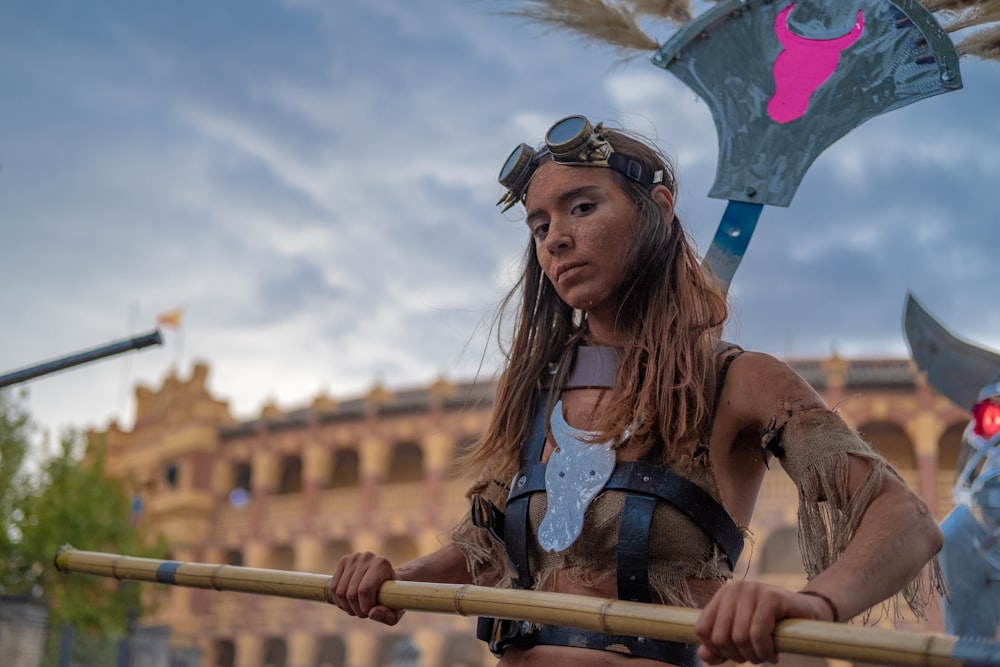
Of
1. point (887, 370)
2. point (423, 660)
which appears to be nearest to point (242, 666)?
point (423, 660)

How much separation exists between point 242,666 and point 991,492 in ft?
→ 122

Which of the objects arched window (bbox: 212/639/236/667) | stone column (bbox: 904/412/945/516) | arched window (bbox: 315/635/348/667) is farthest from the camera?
arched window (bbox: 212/639/236/667)

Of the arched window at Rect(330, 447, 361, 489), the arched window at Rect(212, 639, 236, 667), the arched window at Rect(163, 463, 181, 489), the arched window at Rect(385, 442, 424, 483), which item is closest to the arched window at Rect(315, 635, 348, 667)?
the arched window at Rect(212, 639, 236, 667)

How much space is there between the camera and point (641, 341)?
9.72 ft

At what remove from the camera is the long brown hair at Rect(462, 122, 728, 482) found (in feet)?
9.13

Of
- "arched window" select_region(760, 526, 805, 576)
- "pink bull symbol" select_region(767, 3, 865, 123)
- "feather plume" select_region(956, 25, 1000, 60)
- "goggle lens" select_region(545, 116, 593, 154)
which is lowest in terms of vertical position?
"goggle lens" select_region(545, 116, 593, 154)

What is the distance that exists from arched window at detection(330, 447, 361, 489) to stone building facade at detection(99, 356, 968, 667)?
51 mm

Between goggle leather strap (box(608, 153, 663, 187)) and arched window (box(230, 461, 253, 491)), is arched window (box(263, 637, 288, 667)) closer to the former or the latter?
arched window (box(230, 461, 253, 491))

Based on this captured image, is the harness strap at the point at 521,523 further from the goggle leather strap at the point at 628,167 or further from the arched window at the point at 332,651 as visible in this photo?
the arched window at the point at 332,651

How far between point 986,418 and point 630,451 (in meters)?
3.19

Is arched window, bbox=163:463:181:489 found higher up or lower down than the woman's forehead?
higher up

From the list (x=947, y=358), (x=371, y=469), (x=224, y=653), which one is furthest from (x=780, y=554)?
(x=947, y=358)

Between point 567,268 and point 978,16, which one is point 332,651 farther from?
point 567,268

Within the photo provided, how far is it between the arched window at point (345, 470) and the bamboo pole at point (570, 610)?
40033 mm
